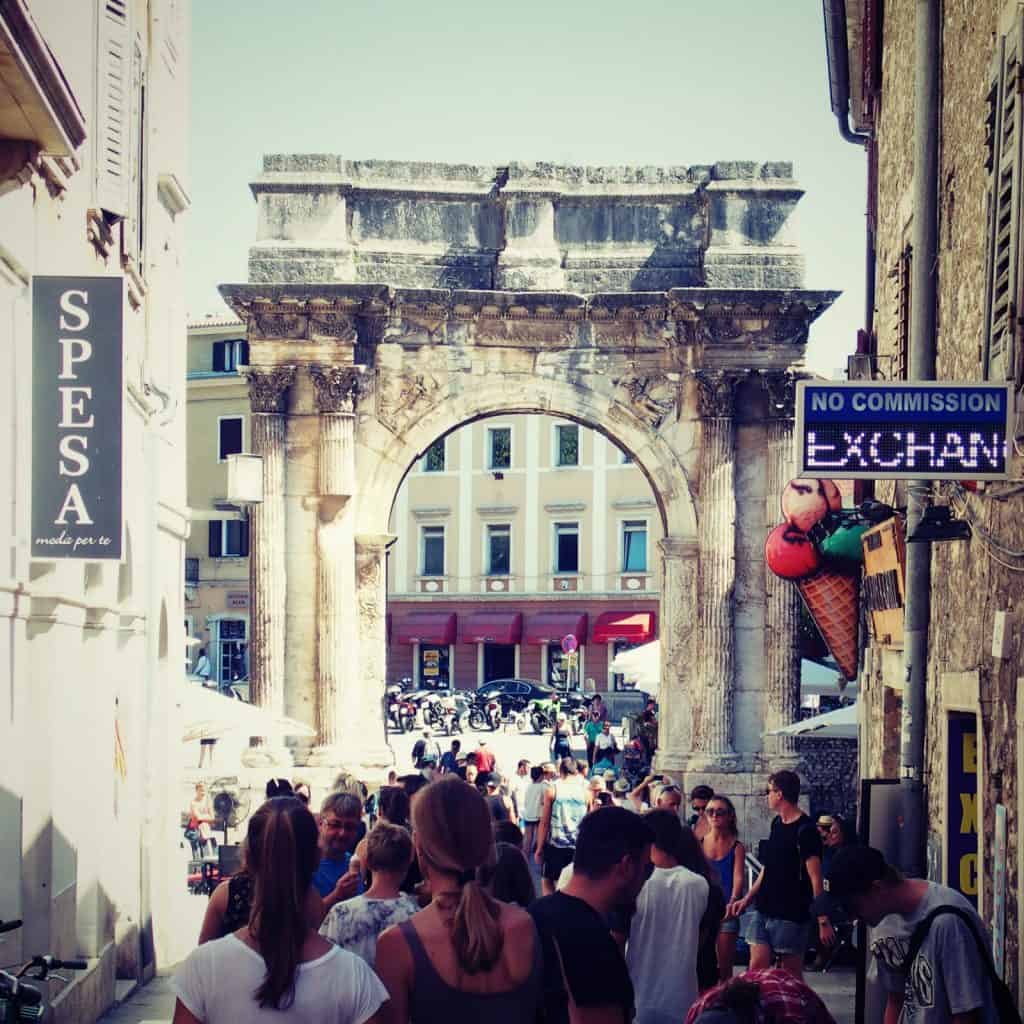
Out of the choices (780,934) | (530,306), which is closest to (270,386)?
(530,306)

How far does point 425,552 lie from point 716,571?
33.1 meters

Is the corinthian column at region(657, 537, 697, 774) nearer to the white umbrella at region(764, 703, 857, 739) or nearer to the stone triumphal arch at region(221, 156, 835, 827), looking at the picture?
the stone triumphal arch at region(221, 156, 835, 827)

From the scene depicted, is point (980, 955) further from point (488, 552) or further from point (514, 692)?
point (488, 552)

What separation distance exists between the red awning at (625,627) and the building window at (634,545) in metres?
1.36

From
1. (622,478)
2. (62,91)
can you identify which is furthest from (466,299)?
(622,478)

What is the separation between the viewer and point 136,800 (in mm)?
15062

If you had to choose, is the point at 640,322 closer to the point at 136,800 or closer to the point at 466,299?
the point at 466,299

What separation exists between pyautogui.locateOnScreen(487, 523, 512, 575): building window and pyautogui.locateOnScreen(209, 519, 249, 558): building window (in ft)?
24.4

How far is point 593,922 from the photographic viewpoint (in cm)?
554

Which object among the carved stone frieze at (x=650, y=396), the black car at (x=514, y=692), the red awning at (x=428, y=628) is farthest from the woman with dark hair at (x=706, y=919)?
the red awning at (x=428, y=628)

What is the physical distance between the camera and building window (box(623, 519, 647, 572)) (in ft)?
183

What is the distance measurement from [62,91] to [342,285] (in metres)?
16.4

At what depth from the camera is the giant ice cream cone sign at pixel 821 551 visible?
16594 millimetres

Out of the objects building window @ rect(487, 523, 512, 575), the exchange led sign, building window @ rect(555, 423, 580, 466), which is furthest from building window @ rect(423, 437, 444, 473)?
the exchange led sign
